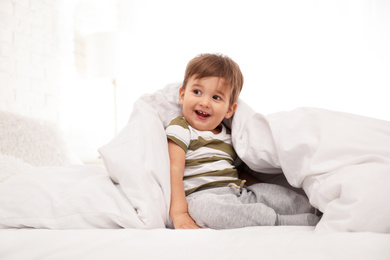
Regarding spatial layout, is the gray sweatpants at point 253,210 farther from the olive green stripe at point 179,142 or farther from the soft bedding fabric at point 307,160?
the olive green stripe at point 179,142

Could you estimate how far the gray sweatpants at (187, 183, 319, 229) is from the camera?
762mm

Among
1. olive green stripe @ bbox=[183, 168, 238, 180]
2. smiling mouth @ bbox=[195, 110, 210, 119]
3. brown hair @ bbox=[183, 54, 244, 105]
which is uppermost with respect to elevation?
brown hair @ bbox=[183, 54, 244, 105]

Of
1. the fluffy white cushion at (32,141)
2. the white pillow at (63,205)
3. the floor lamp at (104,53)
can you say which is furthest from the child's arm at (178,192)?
the floor lamp at (104,53)

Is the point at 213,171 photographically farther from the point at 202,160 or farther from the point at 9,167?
the point at 9,167

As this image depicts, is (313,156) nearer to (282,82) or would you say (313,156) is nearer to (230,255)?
(230,255)

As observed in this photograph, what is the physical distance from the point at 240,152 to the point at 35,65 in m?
1.95

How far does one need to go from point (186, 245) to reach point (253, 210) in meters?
0.25

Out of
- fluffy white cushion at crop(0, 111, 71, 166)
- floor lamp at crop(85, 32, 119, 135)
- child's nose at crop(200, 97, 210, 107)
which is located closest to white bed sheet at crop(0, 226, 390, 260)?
child's nose at crop(200, 97, 210, 107)

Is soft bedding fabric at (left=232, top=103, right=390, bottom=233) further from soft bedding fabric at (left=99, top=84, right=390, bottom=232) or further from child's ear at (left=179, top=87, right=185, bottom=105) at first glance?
child's ear at (left=179, top=87, right=185, bottom=105)

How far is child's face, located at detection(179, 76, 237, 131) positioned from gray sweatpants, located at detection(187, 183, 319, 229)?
292 mm

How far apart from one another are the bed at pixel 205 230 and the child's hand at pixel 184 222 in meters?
0.03

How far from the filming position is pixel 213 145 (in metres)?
1.09

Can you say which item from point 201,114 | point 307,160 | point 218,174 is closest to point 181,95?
point 201,114

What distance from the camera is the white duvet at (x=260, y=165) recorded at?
627 mm
